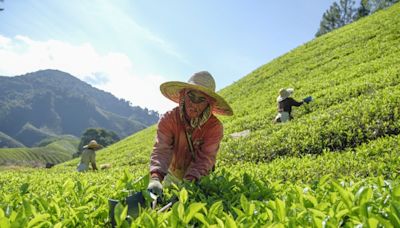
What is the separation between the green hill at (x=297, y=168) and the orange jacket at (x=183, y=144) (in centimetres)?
26

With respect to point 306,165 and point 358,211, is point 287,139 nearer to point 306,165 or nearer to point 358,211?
point 306,165

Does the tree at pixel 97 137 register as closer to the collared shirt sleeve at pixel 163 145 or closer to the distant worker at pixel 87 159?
the distant worker at pixel 87 159

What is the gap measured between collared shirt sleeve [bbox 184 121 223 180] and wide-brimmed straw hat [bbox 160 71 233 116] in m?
0.26

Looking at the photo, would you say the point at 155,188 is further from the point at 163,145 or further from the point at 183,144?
the point at 183,144

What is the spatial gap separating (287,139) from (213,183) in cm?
718

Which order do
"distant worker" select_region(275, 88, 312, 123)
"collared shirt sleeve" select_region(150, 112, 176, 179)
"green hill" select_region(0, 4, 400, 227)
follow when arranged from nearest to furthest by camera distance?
"green hill" select_region(0, 4, 400, 227) < "collared shirt sleeve" select_region(150, 112, 176, 179) < "distant worker" select_region(275, 88, 312, 123)

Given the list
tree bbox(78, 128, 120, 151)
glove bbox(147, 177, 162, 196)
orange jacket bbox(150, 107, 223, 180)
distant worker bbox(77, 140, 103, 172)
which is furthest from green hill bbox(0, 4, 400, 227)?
tree bbox(78, 128, 120, 151)

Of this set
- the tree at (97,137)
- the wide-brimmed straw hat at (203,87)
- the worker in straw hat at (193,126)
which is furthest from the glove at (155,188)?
the tree at (97,137)

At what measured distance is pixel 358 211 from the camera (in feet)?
6.81

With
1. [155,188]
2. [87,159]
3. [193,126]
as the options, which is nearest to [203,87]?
[193,126]

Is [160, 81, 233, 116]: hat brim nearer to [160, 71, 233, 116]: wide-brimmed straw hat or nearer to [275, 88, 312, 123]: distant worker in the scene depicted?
[160, 71, 233, 116]: wide-brimmed straw hat

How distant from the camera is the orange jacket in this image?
4.17m

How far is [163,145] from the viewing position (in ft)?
14.2

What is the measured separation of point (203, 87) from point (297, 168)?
A: 11.7ft
